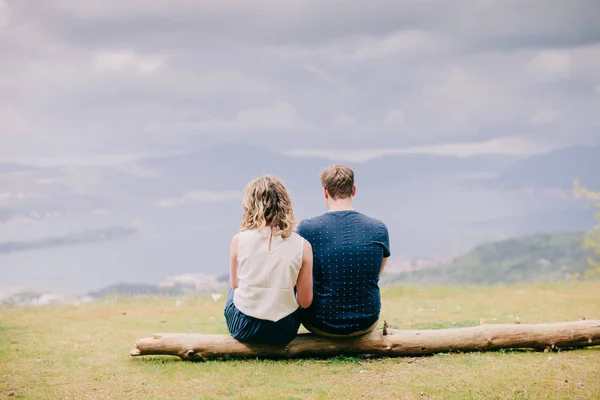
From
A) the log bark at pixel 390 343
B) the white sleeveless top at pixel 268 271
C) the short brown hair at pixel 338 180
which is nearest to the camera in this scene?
the white sleeveless top at pixel 268 271

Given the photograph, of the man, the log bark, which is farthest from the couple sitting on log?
the log bark

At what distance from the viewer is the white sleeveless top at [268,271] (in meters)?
7.07

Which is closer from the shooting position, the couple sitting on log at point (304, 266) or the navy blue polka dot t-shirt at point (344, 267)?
the couple sitting on log at point (304, 266)

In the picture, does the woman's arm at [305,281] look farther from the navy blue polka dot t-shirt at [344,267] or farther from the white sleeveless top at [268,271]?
the navy blue polka dot t-shirt at [344,267]

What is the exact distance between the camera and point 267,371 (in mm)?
7137

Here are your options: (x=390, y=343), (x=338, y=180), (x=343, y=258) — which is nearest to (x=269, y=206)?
(x=338, y=180)

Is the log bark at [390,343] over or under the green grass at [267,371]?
over

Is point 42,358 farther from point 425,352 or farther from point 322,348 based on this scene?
point 425,352

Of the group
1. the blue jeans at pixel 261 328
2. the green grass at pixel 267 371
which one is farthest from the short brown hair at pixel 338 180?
the green grass at pixel 267 371

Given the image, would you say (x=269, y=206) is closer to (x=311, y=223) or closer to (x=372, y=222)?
(x=311, y=223)

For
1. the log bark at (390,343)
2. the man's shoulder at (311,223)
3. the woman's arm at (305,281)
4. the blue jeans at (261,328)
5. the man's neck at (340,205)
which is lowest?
the log bark at (390,343)

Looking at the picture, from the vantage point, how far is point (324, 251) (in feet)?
24.1

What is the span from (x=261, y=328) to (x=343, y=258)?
126 cm

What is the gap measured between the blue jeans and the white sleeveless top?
0.35 feet
